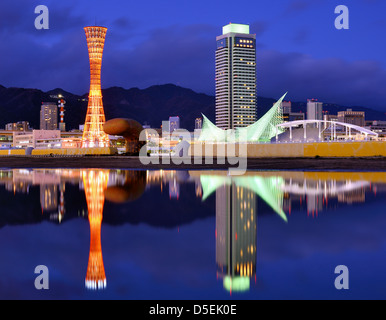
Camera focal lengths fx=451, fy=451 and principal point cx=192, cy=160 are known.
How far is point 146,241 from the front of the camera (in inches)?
262

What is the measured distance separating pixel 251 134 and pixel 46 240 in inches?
2412

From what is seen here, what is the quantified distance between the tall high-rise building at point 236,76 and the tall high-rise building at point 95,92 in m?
124

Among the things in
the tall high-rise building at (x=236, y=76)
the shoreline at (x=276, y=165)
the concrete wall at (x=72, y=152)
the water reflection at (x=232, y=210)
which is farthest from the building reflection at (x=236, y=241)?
the tall high-rise building at (x=236, y=76)

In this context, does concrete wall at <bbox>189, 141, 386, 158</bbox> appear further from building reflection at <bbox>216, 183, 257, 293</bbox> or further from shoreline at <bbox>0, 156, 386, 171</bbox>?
building reflection at <bbox>216, 183, 257, 293</bbox>

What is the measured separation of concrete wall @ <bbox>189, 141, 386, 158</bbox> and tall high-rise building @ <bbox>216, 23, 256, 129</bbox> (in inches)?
5340

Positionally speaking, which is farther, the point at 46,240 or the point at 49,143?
the point at 49,143

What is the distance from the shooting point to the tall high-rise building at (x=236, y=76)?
609ft

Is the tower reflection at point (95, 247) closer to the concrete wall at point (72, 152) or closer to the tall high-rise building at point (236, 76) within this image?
the concrete wall at point (72, 152)

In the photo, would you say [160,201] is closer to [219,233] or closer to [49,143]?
[219,233]

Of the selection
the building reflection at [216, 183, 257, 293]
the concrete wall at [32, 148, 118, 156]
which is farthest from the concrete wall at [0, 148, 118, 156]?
the building reflection at [216, 183, 257, 293]

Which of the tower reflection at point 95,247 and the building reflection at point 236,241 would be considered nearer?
the tower reflection at point 95,247
